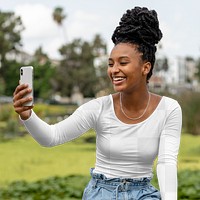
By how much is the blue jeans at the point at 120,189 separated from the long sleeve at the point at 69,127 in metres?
0.20

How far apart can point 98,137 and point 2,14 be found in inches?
1379

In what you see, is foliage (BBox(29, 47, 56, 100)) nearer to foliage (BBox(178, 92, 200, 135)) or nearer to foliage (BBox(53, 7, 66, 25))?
foliage (BBox(53, 7, 66, 25))

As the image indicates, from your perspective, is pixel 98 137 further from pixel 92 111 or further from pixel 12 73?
pixel 12 73

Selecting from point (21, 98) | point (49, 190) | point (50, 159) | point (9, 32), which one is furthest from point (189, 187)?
point (9, 32)

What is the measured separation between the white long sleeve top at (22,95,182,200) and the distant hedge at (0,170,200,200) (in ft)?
16.9

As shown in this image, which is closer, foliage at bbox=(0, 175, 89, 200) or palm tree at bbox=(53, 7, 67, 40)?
foliage at bbox=(0, 175, 89, 200)

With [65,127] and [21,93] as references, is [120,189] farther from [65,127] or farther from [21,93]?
[21,93]

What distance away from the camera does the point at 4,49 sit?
39.3 meters

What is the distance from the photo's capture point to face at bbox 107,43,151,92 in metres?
2.48

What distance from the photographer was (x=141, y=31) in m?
2.53

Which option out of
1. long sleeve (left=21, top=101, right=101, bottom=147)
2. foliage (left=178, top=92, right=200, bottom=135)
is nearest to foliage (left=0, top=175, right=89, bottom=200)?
long sleeve (left=21, top=101, right=101, bottom=147)

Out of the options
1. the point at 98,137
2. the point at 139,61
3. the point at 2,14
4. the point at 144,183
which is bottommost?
the point at 144,183

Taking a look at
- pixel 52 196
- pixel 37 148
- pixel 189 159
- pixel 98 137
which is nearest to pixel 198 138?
pixel 189 159

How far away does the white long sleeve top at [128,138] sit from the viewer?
8.21 feet
